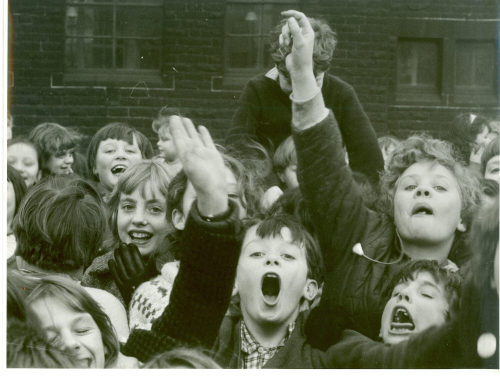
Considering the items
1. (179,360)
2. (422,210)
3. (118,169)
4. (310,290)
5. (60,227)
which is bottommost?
(179,360)

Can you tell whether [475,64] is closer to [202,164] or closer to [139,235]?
[202,164]

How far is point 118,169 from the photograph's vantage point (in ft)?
13.9

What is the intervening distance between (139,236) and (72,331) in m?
0.56

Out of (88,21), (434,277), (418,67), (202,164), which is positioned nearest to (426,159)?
(418,67)

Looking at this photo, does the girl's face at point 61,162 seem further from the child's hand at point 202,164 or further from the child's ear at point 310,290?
the child's ear at point 310,290

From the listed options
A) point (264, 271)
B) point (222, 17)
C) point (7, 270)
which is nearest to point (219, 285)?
point (264, 271)

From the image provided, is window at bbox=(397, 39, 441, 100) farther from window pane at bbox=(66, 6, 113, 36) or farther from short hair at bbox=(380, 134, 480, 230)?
window pane at bbox=(66, 6, 113, 36)

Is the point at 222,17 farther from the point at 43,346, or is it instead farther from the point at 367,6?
the point at 43,346

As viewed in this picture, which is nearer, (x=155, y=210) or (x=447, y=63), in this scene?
(x=155, y=210)

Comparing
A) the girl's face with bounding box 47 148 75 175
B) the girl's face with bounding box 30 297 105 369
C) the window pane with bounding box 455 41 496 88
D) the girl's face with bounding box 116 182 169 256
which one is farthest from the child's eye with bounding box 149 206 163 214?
the window pane with bounding box 455 41 496 88

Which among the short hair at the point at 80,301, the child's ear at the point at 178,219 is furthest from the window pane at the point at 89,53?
the short hair at the point at 80,301

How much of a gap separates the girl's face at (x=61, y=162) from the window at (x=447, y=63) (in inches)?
66.7

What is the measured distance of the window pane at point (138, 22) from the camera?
13.8 ft

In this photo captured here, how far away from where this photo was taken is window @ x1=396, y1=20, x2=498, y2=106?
13.8 ft
